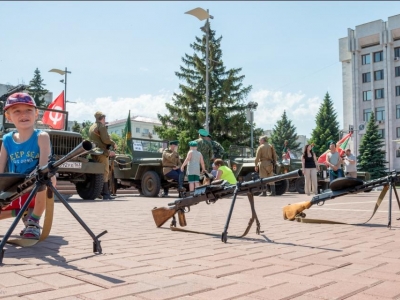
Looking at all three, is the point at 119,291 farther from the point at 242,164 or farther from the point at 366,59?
the point at 366,59

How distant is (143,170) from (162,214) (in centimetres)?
745

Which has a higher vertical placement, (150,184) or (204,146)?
(204,146)

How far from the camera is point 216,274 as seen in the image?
2570 mm

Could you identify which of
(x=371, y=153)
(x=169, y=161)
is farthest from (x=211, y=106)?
(x=169, y=161)

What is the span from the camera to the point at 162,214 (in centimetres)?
482

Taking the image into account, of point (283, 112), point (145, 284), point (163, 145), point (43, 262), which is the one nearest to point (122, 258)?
point (43, 262)

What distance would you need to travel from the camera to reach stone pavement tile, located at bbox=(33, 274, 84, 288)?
2.32 metres

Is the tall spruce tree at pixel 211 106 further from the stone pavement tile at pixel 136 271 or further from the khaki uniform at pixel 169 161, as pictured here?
the stone pavement tile at pixel 136 271

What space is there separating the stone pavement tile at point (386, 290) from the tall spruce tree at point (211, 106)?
33.5 meters

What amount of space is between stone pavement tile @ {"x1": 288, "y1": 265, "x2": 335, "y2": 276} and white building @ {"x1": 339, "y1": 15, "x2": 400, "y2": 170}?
169ft

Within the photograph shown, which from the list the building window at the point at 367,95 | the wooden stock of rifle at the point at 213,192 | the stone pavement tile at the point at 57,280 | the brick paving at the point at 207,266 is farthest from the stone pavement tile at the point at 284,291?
the building window at the point at 367,95

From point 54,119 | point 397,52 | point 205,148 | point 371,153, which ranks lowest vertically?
point 205,148

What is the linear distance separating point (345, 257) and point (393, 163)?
53623 mm

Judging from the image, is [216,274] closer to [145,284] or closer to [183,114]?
[145,284]
